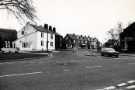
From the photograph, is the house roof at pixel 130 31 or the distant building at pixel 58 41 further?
the distant building at pixel 58 41

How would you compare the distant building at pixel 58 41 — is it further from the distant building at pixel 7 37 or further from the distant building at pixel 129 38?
the distant building at pixel 129 38

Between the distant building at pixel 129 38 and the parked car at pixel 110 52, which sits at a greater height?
the distant building at pixel 129 38

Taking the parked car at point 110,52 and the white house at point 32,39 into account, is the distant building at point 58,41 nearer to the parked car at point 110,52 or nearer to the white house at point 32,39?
the white house at point 32,39

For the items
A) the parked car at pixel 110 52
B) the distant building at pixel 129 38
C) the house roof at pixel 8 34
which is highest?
the house roof at pixel 8 34

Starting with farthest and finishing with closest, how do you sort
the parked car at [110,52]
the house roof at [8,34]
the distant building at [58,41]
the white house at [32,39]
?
the distant building at [58,41] → the house roof at [8,34] → the white house at [32,39] → the parked car at [110,52]

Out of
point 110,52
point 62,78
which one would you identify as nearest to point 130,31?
point 110,52

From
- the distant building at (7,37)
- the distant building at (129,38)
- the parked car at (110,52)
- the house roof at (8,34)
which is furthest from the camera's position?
the house roof at (8,34)

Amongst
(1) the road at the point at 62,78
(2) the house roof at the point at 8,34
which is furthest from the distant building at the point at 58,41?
(1) the road at the point at 62,78

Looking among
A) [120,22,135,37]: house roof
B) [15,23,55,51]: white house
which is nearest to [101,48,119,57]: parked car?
[120,22,135,37]: house roof

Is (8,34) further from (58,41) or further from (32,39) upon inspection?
(58,41)

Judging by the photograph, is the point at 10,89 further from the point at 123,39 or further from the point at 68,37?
the point at 68,37

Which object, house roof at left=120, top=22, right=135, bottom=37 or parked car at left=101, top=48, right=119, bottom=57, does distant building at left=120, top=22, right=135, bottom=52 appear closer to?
house roof at left=120, top=22, right=135, bottom=37

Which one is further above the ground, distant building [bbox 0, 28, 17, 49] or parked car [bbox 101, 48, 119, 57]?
distant building [bbox 0, 28, 17, 49]

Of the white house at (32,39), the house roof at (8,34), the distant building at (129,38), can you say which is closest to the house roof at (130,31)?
the distant building at (129,38)
